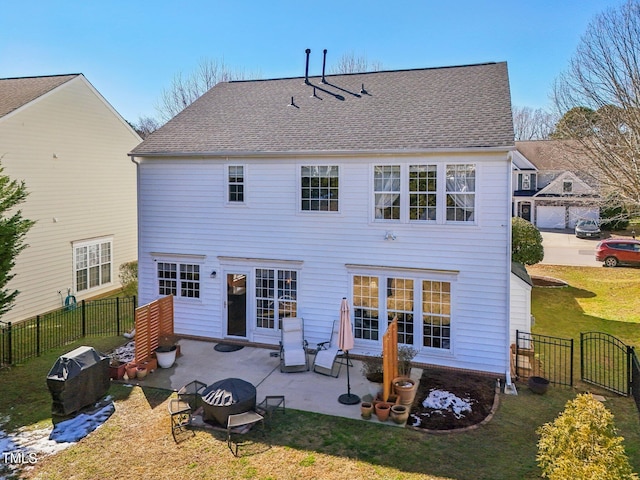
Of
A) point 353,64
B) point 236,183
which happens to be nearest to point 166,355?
point 236,183

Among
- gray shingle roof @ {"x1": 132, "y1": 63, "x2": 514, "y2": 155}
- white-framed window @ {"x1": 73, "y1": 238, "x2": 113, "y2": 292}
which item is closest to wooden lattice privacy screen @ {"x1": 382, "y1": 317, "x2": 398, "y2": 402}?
gray shingle roof @ {"x1": 132, "y1": 63, "x2": 514, "y2": 155}

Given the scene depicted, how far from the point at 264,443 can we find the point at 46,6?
16.3 m

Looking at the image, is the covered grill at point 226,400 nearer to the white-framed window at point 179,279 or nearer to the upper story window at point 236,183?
the white-framed window at point 179,279

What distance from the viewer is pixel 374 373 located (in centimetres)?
1127

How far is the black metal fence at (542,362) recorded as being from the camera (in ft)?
38.8

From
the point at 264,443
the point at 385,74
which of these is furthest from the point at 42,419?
the point at 385,74

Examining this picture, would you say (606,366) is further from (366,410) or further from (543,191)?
(543,191)

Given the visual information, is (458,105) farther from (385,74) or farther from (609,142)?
(609,142)

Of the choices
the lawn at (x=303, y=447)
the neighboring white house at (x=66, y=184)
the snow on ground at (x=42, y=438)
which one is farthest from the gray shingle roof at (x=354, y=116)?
the snow on ground at (x=42, y=438)

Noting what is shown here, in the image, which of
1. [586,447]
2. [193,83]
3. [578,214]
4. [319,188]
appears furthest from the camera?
[578,214]

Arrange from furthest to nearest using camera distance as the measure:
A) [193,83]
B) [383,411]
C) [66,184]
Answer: [193,83], [66,184], [383,411]

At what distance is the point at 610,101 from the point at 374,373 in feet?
66.1

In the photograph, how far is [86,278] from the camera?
65.0 feet

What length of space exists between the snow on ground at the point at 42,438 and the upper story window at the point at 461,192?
953cm
